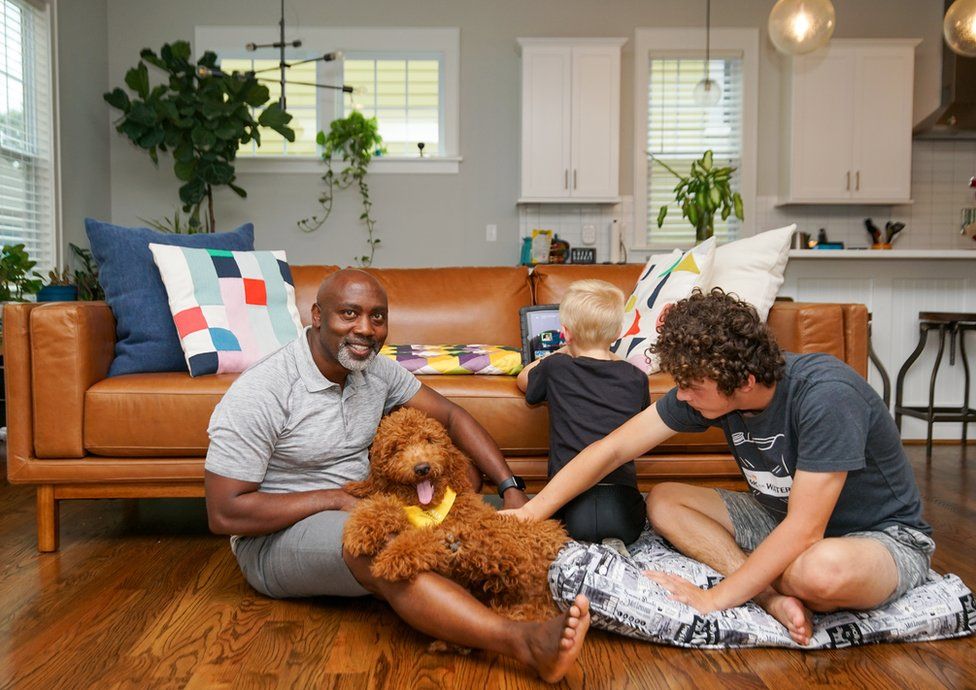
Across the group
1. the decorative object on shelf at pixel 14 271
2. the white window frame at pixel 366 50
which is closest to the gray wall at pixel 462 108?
the white window frame at pixel 366 50

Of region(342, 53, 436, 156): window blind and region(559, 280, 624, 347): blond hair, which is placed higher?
region(342, 53, 436, 156): window blind

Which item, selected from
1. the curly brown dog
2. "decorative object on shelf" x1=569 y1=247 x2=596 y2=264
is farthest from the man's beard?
"decorative object on shelf" x1=569 y1=247 x2=596 y2=264

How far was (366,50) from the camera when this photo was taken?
5.72 meters

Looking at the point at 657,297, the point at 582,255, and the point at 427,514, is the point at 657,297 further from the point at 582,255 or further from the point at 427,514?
the point at 582,255

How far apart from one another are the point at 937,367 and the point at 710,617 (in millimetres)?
3276

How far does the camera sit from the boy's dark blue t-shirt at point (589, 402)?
2.03 meters

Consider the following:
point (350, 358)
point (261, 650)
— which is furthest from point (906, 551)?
point (261, 650)

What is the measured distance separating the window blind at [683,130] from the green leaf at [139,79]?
11.5ft

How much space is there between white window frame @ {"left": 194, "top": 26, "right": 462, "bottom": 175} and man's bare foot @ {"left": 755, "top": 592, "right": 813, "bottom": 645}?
462 cm

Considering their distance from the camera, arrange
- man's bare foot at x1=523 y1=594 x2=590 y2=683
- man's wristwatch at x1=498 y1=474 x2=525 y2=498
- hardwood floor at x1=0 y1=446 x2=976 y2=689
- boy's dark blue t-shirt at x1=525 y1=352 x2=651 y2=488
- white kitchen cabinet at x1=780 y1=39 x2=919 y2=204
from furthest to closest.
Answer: white kitchen cabinet at x1=780 y1=39 x2=919 y2=204 < boy's dark blue t-shirt at x1=525 y1=352 x2=651 y2=488 < man's wristwatch at x1=498 y1=474 x2=525 y2=498 < hardwood floor at x1=0 y1=446 x2=976 y2=689 < man's bare foot at x1=523 y1=594 x2=590 y2=683

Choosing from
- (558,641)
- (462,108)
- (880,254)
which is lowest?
(558,641)

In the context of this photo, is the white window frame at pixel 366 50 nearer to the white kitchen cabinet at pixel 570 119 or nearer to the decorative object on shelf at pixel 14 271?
the white kitchen cabinet at pixel 570 119

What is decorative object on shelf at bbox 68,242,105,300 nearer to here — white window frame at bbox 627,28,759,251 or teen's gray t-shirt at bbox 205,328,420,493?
teen's gray t-shirt at bbox 205,328,420,493

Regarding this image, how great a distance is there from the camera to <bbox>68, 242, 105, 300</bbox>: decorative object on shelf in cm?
460
